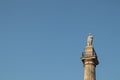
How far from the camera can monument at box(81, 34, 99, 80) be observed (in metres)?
26.3

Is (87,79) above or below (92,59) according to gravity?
below

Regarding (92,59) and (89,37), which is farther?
(89,37)

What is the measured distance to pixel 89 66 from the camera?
2672 cm

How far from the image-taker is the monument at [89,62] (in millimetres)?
26328

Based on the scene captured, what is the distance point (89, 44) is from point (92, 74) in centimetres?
340

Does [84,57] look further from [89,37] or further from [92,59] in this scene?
[89,37]

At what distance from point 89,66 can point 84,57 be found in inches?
39.6

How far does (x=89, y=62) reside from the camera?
2691 cm

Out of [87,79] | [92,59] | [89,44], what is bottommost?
[87,79]

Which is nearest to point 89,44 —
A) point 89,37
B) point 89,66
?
point 89,37

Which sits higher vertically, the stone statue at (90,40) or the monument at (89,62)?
the stone statue at (90,40)

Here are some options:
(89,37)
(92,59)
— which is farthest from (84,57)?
(89,37)

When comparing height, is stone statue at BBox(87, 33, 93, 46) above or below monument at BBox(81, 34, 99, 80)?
above

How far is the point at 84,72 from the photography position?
87.5 ft
